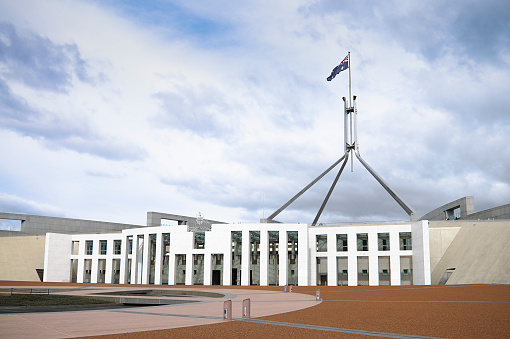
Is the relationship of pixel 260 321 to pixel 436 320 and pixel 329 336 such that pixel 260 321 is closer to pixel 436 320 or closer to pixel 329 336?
pixel 329 336

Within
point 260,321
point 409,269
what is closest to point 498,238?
point 409,269

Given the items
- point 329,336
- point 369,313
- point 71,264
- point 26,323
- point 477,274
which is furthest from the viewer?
point 71,264

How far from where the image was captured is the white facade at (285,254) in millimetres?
56844

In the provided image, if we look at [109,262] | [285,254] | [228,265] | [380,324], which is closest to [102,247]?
[109,262]

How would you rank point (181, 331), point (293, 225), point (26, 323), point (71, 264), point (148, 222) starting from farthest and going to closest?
point (148, 222), point (71, 264), point (293, 225), point (26, 323), point (181, 331)

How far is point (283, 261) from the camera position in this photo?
57.9 m

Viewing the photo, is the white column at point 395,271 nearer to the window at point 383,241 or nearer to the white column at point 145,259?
the window at point 383,241

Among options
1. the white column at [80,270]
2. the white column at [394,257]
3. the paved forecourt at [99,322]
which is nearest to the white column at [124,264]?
the white column at [80,270]

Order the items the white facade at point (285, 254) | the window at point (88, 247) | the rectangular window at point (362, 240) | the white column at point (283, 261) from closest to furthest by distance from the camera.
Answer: the white facade at point (285, 254) → the white column at point (283, 261) → the rectangular window at point (362, 240) → the window at point (88, 247)

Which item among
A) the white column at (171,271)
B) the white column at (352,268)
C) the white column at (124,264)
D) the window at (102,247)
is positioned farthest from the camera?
the window at (102,247)

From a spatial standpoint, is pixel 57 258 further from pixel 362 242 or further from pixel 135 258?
pixel 362 242

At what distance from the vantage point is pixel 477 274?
153 feet

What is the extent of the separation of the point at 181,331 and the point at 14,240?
7345cm

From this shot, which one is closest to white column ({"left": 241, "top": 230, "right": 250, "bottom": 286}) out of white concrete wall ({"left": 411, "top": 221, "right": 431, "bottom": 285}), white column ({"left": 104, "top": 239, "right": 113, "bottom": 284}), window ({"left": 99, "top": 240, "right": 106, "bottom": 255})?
white concrete wall ({"left": 411, "top": 221, "right": 431, "bottom": 285})
